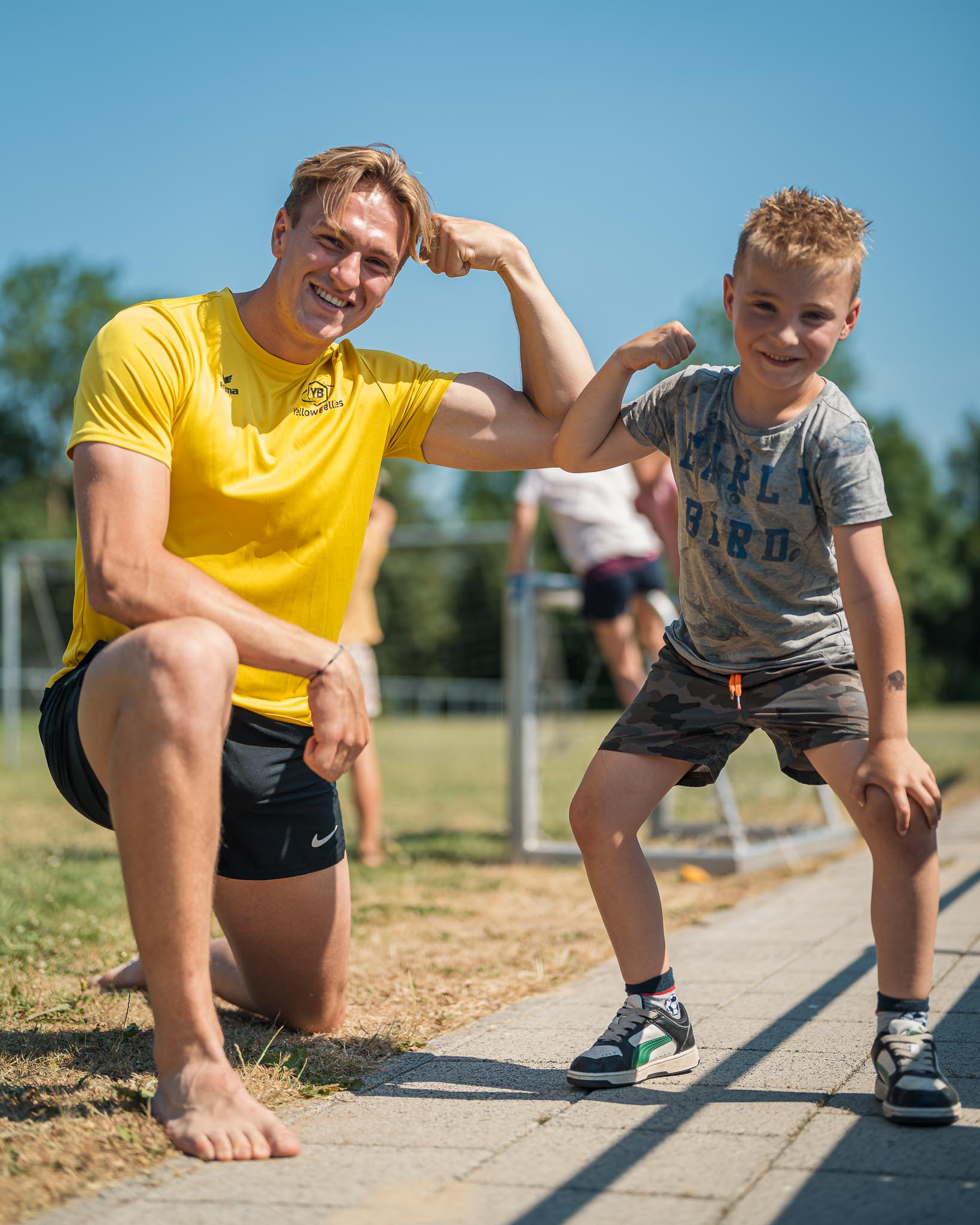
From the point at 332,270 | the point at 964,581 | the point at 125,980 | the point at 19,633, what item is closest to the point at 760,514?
the point at 332,270

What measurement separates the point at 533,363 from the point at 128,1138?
1.92 meters

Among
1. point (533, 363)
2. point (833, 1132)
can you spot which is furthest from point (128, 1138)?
point (533, 363)

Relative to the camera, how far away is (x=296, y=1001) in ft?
9.80

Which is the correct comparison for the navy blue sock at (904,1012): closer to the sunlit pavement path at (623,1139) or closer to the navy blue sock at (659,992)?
the sunlit pavement path at (623,1139)

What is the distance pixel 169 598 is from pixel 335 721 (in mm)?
378

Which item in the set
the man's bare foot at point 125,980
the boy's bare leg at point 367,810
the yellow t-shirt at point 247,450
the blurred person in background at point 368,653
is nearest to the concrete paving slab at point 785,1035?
the yellow t-shirt at point 247,450

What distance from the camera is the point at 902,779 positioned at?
232cm

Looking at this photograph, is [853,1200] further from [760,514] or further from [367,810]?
[367,810]

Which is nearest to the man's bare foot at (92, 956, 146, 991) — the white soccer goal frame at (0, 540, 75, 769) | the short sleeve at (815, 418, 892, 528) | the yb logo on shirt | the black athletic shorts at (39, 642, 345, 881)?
the black athletic shorts at (39, 642, 345, 881)

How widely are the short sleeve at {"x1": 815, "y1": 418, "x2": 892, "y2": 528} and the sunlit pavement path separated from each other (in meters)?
1.12

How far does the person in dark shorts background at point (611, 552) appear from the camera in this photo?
6.41m

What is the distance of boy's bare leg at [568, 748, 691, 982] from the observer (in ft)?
8.72

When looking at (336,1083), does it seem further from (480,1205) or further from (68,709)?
(68,709)

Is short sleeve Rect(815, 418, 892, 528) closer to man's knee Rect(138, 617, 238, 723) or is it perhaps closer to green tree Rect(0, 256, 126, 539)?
man's knee Rect(138, 617, 238, 723)
